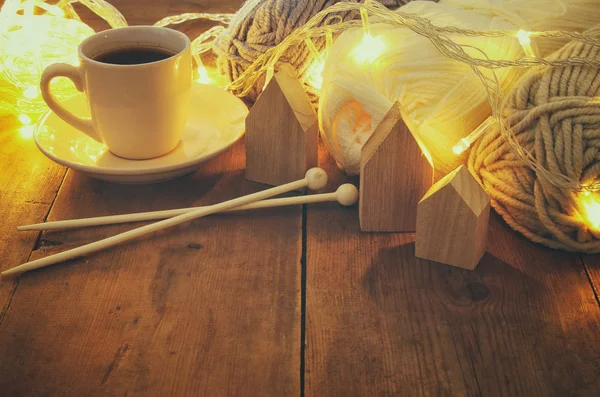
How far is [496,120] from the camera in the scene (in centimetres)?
65

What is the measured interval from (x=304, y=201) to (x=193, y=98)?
0.25m

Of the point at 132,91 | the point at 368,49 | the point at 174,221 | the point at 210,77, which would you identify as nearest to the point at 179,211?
the point at 174,221

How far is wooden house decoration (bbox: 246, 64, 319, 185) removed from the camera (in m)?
0.71

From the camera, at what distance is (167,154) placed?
0.76 metres

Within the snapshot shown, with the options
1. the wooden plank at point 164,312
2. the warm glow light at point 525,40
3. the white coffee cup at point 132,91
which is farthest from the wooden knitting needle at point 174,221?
the warm glow light at point 525,40

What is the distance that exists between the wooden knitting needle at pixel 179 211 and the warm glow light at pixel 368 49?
0.45 ft

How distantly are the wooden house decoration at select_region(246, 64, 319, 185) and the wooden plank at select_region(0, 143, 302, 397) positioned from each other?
0.19 feet

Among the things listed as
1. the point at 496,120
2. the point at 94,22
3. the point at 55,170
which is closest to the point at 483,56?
the point at 496,120

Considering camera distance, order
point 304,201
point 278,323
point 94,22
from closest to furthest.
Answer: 1. point 278,323
2. point 304,201
3. point 94,22

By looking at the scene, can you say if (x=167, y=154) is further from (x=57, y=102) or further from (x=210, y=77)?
(x=210, y=77)

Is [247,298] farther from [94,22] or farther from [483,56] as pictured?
[94,22]

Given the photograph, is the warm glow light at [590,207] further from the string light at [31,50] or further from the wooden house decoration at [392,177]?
the string light at [31,50]

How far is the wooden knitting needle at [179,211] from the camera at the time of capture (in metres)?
0.66

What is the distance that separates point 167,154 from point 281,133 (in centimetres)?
14
